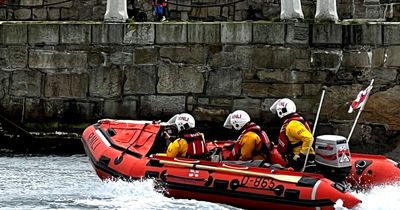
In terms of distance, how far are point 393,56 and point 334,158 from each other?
528 cm

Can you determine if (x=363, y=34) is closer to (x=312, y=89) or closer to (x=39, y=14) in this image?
(x=312, y=89)

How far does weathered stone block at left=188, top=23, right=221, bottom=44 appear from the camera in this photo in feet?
55.2

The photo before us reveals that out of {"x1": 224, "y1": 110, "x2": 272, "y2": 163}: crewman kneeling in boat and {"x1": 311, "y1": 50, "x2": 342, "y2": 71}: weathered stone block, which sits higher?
{"x1": 311, "y1": 50, "x2": 342, "y2": 71}: weathered stone block

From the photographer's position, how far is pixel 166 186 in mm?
12125

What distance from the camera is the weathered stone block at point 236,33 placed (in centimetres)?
1667

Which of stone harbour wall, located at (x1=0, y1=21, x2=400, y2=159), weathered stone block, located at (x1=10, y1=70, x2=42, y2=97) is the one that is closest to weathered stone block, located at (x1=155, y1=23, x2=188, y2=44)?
stone harbour wall, located at (x1=0, y1=21, x2=400, y2=159)

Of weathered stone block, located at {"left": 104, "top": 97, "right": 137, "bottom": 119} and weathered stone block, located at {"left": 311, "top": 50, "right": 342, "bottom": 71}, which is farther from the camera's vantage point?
weathered stone block, located at {"left": 104, "top": 97, "right": 137, "bottom": 119}

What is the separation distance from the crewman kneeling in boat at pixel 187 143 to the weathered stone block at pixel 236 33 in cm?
443

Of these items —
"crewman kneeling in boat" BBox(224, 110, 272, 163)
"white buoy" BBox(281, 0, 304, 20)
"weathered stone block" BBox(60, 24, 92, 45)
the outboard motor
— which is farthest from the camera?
"weathered stone block" BBox(60, 24, 92, 45)

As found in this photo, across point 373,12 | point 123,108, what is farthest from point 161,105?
point 373,12

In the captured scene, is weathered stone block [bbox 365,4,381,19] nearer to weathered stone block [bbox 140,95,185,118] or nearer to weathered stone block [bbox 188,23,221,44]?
weathered stone block [bbox 188,23,221,44]

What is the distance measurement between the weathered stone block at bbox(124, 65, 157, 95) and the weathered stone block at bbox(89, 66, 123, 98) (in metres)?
0.15

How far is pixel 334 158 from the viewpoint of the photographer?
1154 centimetres

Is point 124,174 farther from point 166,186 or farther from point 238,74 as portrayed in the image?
point 238,74
